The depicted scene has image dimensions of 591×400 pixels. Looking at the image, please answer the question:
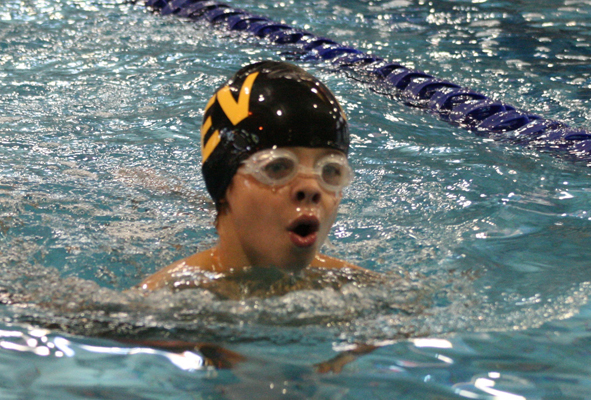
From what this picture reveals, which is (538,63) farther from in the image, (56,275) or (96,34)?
(56,275)

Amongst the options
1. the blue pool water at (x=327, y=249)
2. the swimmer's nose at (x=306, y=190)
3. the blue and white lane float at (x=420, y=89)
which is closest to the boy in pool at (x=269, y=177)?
the swimmer's nose at (x=306, y=190)

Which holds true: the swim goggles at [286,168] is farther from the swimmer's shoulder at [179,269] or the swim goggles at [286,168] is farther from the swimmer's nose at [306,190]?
the swimmer's shoulder at [179,269]

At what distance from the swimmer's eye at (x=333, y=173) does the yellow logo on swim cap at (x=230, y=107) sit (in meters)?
0.29

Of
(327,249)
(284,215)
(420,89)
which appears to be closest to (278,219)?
(284,215)

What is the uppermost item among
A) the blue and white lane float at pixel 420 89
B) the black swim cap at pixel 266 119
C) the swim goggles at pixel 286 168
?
the black swim cap at pixel 266 119

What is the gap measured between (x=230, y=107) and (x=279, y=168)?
0.29 m

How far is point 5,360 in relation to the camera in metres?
1.79

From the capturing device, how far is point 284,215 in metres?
2.00

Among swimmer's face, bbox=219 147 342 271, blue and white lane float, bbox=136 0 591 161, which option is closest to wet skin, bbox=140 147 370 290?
swimmer's face, bbox=219 147 342 271

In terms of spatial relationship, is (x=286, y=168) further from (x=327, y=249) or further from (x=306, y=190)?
(x=327, y=249)

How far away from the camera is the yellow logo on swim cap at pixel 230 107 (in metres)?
2.12

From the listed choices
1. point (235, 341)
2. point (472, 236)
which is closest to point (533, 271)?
point (472, 236)

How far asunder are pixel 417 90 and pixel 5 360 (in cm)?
399

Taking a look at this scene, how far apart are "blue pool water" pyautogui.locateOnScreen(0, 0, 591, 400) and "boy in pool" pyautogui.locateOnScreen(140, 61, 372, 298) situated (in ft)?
0.41
